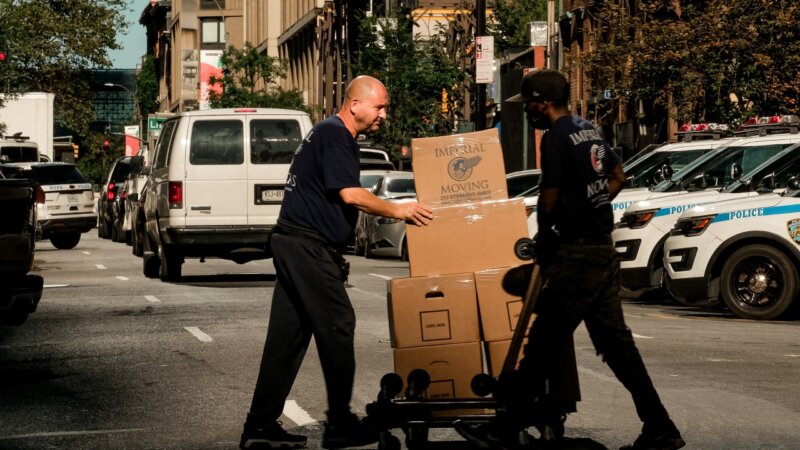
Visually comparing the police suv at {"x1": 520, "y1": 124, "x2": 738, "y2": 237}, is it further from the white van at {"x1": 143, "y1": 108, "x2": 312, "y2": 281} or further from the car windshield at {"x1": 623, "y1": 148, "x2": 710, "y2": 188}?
the white van at {"x1": 143, "y1": 108, "x2": 312, "y2": 281}

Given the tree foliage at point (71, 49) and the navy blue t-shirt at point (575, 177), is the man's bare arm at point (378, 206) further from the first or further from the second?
the tree foliage at point (71, 49)

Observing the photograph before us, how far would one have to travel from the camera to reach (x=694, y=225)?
56.4 feet

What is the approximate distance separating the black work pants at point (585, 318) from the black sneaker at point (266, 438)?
4.23ft

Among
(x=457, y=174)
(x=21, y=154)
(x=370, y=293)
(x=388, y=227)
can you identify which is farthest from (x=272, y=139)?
(x=21, y=154)

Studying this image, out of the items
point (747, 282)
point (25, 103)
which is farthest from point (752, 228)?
point (25, 103)

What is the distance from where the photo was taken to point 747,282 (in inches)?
666

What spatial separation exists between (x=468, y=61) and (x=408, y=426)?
4719 cm

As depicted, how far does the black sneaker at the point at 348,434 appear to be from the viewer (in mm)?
8328

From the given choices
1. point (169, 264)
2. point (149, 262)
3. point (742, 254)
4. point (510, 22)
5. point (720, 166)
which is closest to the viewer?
point (742, 254)

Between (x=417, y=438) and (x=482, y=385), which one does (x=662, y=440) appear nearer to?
(x=482, y=385)

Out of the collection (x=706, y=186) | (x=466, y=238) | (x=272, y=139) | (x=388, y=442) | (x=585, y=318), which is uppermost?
(x=272, y=139)

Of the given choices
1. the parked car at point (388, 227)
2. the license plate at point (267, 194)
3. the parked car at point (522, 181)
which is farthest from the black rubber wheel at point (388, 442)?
the parked car at point (388, 227)

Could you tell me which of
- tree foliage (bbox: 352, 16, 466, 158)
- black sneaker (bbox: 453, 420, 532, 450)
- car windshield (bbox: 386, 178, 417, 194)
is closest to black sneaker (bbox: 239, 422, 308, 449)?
black sneaker (bbox: 453, 420, 532, 450)

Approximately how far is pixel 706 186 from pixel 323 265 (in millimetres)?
11646
